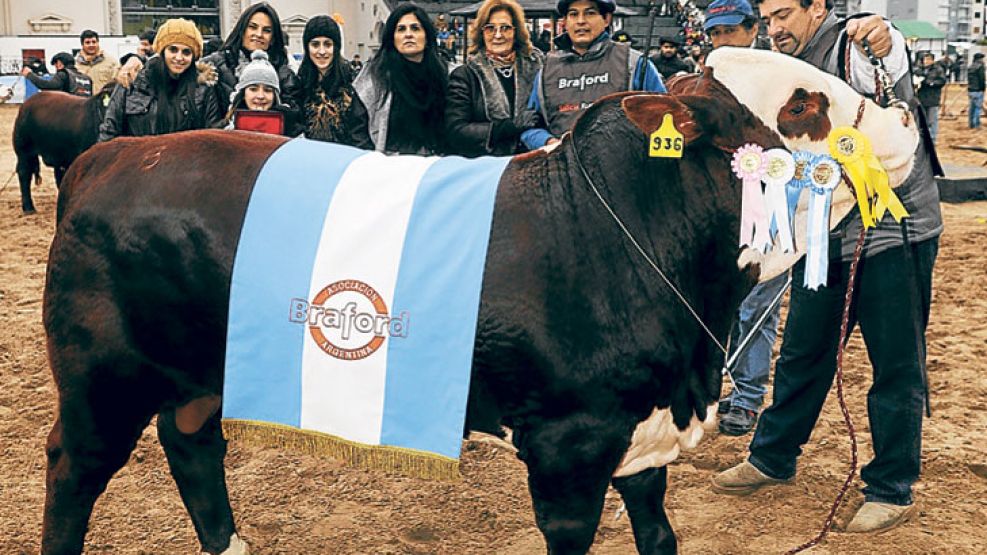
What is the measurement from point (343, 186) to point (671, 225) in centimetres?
88

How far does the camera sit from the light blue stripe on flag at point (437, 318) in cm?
240

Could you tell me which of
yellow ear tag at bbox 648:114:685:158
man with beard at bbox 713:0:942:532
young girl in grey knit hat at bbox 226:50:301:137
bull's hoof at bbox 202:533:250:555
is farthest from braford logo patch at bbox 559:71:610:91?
bull's hoof at bbox 202:533:250:555

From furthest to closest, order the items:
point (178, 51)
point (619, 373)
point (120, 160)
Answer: point (178, 51) → point (120, 160) → point (619, 373)

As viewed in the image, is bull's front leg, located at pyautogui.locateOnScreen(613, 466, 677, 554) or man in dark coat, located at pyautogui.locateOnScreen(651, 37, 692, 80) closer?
bull's front leg, located at pyautogui.locateOnScreen(613, 466, 677, 554)

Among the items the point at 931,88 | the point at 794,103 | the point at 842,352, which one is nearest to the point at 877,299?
the point at 842,352

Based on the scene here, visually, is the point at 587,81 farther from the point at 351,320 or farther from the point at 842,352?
the point at 351,320

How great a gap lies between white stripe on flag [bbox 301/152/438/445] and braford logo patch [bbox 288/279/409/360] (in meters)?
0.02

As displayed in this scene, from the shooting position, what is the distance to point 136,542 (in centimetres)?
339

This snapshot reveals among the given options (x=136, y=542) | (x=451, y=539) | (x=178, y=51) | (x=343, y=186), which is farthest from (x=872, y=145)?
(x=178, y=51)

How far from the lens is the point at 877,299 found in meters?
3.38

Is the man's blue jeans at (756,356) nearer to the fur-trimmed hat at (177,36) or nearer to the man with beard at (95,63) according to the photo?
the fur-trimmed hat at (177,36)

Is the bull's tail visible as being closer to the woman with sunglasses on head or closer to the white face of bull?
the woman with sunglasses on head

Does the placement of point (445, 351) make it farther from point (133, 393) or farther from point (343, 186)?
point (133, 393)

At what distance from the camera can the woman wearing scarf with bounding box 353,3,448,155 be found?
15.5 ft
